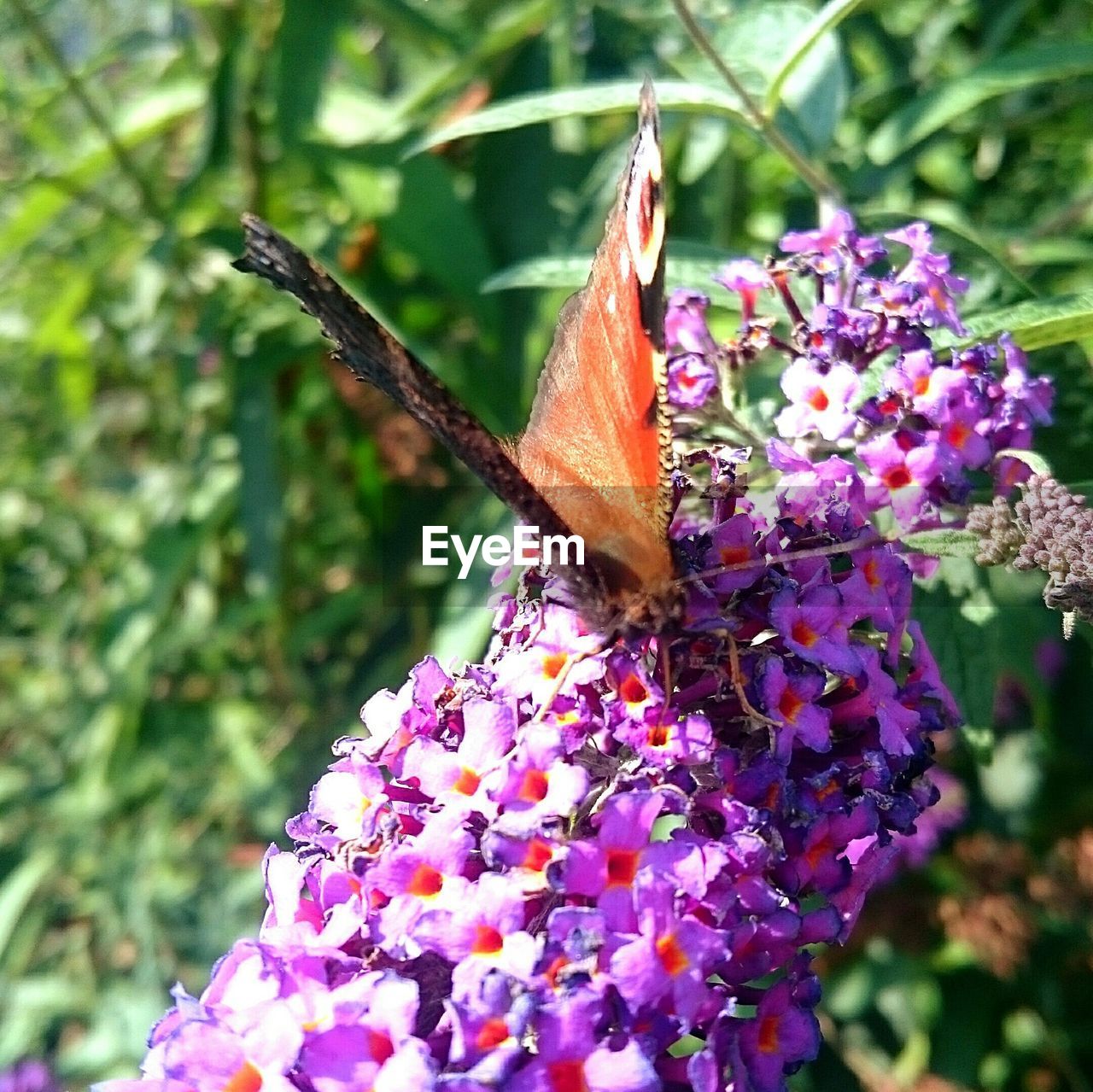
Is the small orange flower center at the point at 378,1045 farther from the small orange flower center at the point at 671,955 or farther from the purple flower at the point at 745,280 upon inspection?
the purple flower at the point at 745,280

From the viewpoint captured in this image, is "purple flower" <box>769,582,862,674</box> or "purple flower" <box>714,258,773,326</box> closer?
"purple flower" <box>769,582,862,674</box>

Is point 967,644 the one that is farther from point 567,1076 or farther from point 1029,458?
point 567,1076

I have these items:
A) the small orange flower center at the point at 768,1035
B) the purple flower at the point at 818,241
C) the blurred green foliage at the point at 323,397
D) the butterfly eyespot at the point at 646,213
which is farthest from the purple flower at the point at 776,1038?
the purple flower at the point at 818,241

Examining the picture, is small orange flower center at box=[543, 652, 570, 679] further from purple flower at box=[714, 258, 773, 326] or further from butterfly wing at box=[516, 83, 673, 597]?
purple flower at box=[714, 258, 773, 326]

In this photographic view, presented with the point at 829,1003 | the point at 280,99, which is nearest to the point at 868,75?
the point at 280,99

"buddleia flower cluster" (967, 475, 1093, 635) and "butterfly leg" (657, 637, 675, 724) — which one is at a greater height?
"buddleia flower cluster" (967, 475, 1093, 635)

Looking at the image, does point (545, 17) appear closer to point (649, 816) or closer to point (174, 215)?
point (174, 215)

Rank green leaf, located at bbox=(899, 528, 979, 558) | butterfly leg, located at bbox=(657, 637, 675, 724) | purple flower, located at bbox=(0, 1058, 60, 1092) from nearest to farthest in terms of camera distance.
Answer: butterfly leg, located at bbox=(657, 637, 675, 724) < green leaf, located at bbox=(899, 528, 979, 558) < purple flower, located at bbox=(0, 1058, 60, 1092)

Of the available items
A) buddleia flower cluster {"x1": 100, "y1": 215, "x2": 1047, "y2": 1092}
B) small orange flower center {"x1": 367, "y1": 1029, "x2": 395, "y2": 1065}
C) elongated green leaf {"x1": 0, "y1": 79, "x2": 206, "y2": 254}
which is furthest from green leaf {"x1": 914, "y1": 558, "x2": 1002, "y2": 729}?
elongated green leaf {"x1": 0, "y1": 79, "x2": 206, "y2": 254}

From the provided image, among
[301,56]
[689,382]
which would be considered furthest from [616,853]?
[301,56]
